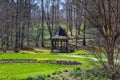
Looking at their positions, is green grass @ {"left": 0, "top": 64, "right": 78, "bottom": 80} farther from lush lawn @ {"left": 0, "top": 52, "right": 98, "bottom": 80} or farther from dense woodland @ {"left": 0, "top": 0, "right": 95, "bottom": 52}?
dense woodland @ {"left": 0, "top": 0, "right": 95, "bottom": 52}

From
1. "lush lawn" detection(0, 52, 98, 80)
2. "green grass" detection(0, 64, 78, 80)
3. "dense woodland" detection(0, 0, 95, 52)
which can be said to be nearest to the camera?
"green grass" detection(0, 64, 78, 80)

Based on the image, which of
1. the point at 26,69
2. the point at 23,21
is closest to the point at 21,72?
the point at 26,69

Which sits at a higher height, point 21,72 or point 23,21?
point 23,21

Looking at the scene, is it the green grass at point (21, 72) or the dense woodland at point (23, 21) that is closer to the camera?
the green grass at point (21, 72)

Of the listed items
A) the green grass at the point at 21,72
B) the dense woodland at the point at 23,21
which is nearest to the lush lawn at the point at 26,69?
the green grass at the point at 21,72

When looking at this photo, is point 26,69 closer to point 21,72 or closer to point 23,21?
point 21,72

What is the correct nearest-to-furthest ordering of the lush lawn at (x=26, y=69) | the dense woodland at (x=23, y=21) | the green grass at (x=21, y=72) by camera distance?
the green grass at (x=21, y=72) < the lush lawn at (x=26, y=69) < the dense woodland at (x=23, y=21)

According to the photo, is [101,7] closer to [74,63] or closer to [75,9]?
[75,9]

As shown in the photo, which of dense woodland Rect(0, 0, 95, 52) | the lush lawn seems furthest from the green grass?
dense woodland Rect(0, 0, 95, 52)

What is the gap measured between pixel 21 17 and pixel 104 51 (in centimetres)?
3899

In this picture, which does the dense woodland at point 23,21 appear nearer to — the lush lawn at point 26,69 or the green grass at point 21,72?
the lush lawn at point 26,69

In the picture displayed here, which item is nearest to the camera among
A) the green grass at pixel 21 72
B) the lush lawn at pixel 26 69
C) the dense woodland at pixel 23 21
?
the green grass at pixel 21 72

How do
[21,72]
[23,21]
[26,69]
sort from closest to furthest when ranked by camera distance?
[21,72] → [26,69] → [23,21]

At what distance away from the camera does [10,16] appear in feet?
145
